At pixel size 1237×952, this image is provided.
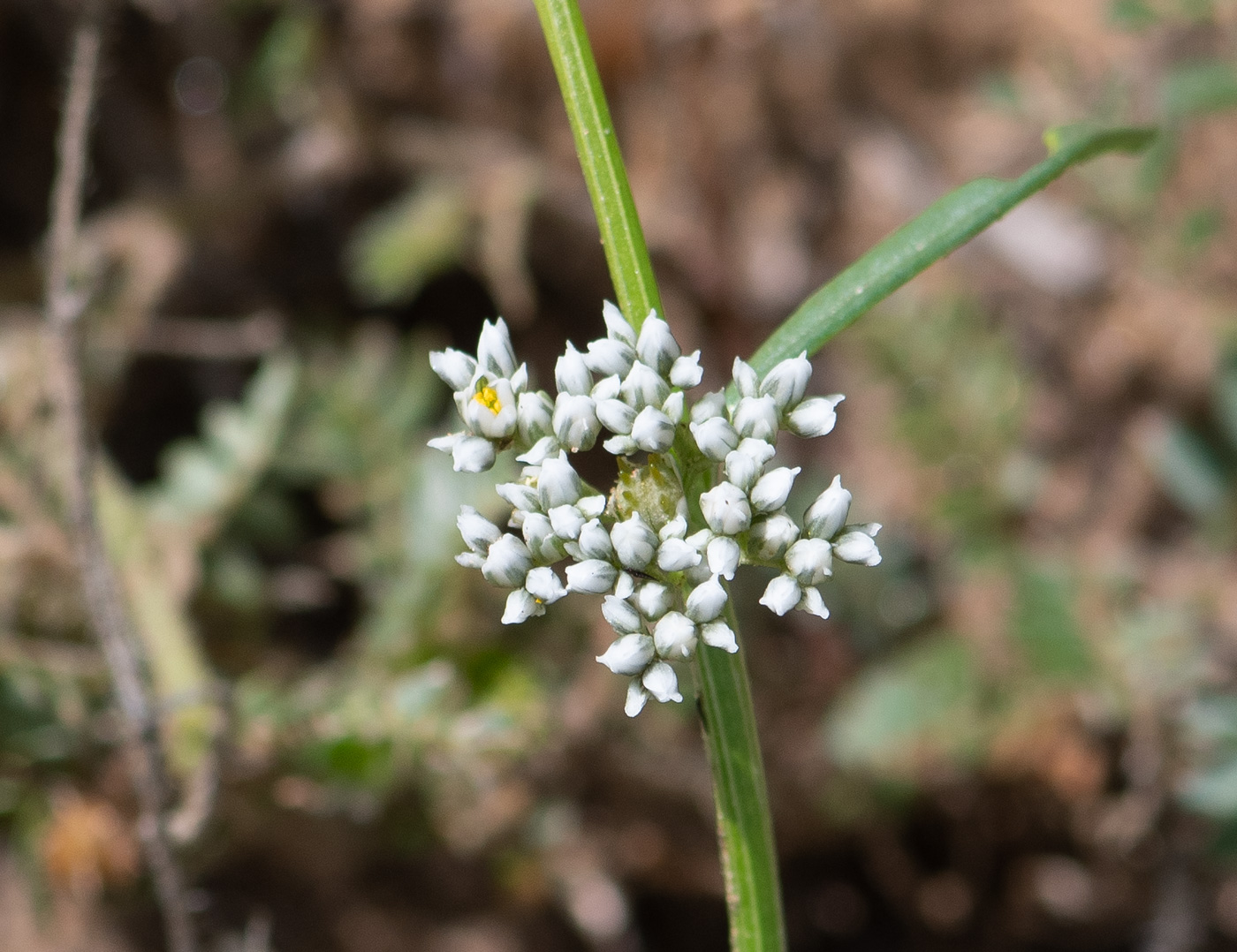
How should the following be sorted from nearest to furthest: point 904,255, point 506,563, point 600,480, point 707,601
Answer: point 707,601, point 506,563, point 904,255, point 600,480

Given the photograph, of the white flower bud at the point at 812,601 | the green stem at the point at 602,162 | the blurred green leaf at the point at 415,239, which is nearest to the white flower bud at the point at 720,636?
the white flower bud at the point at 812,601

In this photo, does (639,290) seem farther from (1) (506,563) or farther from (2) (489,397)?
(1) (506,563)

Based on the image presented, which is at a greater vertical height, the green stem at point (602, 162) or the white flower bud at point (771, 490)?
the green stem at point (602, 162)

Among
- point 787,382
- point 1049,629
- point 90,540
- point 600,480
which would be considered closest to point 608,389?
point 787,382

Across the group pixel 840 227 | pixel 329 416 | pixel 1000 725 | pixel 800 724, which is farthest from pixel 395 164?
pixel 1000 725

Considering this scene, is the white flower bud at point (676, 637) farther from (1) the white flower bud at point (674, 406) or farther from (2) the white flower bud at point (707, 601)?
(1) the white flower bud at point (674, 406)

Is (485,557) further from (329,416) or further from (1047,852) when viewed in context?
(1047,852)
